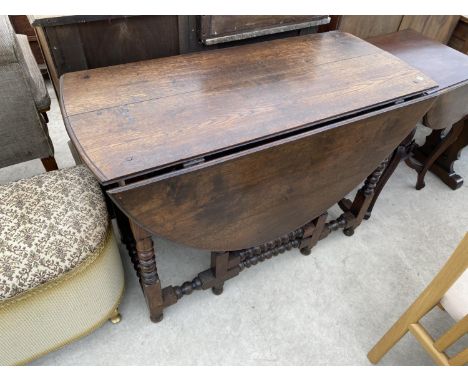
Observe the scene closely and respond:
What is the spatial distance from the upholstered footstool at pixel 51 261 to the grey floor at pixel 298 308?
20 cm

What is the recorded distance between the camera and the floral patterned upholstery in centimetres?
90

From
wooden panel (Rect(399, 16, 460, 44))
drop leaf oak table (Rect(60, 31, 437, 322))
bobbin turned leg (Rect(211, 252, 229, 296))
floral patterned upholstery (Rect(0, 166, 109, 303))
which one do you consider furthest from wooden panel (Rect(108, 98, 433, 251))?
wooden panel (Rect(399, 16, 460, 44))

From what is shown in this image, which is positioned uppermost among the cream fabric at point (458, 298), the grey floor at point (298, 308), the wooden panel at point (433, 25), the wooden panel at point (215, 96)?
the wooden panel at point (215, 96)

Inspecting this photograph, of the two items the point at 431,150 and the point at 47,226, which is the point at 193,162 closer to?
the point at 47,226

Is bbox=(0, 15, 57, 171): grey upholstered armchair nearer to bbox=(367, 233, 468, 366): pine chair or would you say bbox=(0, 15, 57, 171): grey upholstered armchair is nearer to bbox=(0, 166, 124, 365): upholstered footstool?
bbox=(0, 166, 124, 365): upholstered footstool

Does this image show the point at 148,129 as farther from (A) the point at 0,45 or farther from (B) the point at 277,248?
(B) the point at 277,248

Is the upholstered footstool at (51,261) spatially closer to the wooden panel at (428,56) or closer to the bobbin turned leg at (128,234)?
the bobbin turned leg at (128,234)

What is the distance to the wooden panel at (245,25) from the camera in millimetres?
1164

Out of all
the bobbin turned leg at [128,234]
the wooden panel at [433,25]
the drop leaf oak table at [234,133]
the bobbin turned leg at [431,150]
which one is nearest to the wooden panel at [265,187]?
the drop leaf oak table at [234,133]

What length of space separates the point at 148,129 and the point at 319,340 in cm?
99

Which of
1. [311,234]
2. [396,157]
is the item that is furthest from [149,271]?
[396,157]

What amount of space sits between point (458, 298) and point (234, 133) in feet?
2.32

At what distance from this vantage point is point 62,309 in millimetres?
1062

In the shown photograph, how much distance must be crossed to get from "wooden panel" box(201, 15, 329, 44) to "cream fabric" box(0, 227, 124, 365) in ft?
2.41
